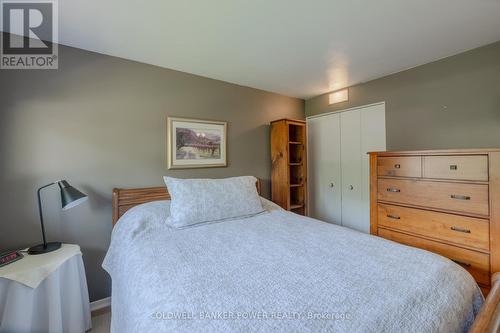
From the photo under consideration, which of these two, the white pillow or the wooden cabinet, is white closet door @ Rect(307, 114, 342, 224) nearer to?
the wooden cabinet

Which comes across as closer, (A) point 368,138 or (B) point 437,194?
(B) point 437,194

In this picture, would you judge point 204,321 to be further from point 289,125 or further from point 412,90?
point 412,90

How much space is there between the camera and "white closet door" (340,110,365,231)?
276 cm

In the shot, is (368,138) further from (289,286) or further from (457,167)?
(289,286)

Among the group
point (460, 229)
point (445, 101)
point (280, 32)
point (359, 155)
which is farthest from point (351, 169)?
point (280, 32)

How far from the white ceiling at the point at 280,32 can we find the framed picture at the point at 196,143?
0.57m

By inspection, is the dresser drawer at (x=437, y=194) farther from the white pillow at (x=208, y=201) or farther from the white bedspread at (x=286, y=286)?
the white pillow at (x=208, y=201)

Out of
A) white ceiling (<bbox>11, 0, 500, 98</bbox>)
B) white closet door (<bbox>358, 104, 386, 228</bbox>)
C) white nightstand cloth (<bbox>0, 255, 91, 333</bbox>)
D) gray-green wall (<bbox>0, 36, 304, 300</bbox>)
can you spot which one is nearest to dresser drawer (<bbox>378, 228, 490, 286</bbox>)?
white closet door (<bbox>358, 104, 386, 228</bbox>)

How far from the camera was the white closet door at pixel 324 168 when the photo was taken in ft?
9.90

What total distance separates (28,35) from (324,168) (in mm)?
3326

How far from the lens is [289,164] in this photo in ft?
8.99

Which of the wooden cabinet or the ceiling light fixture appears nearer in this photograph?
the wooden cabinet

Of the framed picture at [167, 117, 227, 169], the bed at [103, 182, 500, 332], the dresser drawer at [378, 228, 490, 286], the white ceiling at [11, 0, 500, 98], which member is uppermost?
the white ceiling at [11, 0, 500, 98]

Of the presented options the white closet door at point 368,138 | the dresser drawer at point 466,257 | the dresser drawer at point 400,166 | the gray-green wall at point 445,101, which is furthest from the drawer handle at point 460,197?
the white closet door at point 368,138
